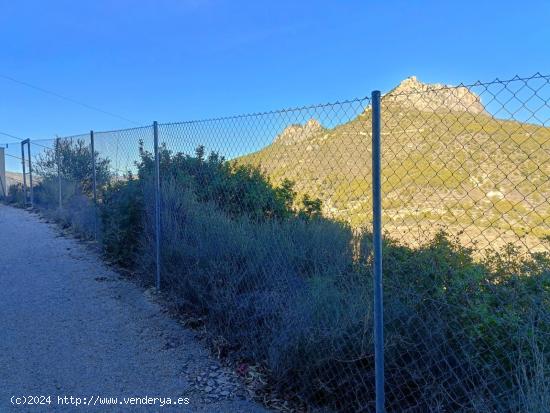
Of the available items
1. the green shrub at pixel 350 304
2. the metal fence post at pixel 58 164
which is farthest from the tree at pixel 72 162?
the green shrub at pixel 350 304

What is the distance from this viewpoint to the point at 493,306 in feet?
9.34

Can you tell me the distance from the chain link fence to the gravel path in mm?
311

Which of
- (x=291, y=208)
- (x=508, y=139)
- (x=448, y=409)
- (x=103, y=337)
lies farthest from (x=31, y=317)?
(x=508, y=139)

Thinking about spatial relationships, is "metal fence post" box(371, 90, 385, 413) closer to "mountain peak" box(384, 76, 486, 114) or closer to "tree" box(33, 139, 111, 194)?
"mountain peak" box(384, 76, 486, 114)

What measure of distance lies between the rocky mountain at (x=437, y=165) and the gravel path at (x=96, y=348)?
185 cm

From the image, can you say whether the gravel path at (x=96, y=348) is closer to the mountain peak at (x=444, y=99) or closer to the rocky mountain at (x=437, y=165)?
the rocky mountain at (x=437, y=165)

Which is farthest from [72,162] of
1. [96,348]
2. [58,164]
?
[96,348]

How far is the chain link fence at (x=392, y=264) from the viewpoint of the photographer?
8.54 feet

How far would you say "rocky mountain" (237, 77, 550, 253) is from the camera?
8.22ft

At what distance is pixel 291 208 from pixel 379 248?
261cm

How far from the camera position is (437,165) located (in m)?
2.98

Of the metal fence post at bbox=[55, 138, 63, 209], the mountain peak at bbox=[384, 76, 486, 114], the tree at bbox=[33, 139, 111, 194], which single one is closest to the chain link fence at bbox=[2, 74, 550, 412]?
the mountain peak at bbox=[384, 76, 486, 114]

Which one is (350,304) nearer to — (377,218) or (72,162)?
(377,218)

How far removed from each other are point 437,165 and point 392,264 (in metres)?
0.79
